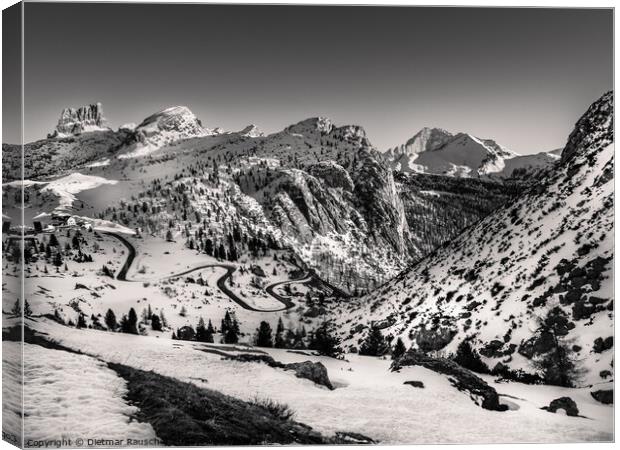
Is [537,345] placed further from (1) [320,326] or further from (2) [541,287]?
(1) [320,326]

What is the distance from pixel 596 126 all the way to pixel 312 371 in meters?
→ 12.2

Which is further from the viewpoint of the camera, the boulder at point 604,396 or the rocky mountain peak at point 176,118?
the rocky mountain peak at point 176,118

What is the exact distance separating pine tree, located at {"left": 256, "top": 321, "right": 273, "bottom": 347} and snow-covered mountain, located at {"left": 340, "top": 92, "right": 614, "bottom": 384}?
2.86m

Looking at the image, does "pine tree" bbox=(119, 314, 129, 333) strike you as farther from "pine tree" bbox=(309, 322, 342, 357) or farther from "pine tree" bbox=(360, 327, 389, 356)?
"pine tree" bbox=(360, 327, 389, 356)

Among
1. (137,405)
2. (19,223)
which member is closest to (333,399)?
(137,405)

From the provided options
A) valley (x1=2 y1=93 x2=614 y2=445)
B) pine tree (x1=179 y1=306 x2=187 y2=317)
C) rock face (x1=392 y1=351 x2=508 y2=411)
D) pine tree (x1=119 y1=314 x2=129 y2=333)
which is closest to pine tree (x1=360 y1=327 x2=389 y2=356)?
valley (x1=2 y1=93 x2=614 y2=445)

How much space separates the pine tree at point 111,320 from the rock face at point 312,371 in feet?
19.2

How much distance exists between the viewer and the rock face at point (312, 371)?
1387 centimetres

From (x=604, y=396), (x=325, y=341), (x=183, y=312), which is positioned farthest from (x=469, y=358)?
(x=183, y=312)

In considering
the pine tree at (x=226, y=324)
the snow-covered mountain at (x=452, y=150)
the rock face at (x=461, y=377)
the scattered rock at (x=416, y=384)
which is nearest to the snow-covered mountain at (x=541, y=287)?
the rock face at (x=461, y=377)

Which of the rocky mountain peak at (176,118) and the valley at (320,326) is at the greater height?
the rocky mountain peak at (176,118)

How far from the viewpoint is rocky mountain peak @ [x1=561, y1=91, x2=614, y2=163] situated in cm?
1562

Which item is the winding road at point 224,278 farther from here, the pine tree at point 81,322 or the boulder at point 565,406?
the boulder at point 565,406

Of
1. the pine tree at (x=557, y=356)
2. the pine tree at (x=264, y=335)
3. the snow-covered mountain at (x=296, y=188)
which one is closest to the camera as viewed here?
the pine tree at (x=557, y=356)
